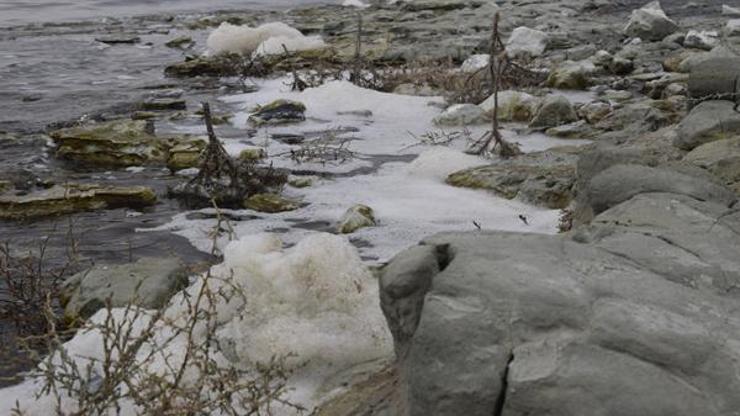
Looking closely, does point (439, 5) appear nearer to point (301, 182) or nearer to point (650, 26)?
point (650, 26)

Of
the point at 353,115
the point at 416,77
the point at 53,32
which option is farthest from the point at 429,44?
the point at 53,32

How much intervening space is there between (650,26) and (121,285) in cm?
1134

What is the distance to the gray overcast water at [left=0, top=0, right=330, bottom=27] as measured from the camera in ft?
79.2

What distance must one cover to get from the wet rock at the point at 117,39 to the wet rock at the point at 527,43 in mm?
8519

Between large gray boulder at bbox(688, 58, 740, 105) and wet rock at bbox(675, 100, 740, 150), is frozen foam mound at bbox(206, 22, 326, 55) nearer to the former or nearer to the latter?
large gray boulder at bbox(688, 58, 740, 105)

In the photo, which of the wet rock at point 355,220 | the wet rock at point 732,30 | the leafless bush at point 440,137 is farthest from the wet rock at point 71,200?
the wet rock at point 732,30

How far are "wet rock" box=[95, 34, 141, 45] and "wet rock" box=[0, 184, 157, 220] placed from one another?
11.4 meters

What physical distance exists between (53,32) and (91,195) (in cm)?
1454

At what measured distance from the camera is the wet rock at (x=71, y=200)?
6469 millimetres

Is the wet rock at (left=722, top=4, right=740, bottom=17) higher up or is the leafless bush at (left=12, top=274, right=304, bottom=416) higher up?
the leafless bush at (left=12, top=274, right=304, bottom=416)

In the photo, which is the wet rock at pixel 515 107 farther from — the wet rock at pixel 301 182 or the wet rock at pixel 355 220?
the wet rock at pixel 355 220

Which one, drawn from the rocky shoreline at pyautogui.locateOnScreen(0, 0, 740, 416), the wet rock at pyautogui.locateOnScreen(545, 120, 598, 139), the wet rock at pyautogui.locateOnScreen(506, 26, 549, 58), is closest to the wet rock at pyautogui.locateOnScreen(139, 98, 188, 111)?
the rocky shoreline at pyautogui.locateOnScreen(0, 0, 740, 416)

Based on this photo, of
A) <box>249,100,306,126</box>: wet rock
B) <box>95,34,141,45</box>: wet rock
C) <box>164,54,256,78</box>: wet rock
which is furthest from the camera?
<box>95,34,141,45</box>: wet rock

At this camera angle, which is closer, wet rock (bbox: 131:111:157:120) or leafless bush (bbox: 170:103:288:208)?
leafless bush (bbox: 170:103:288:208)
